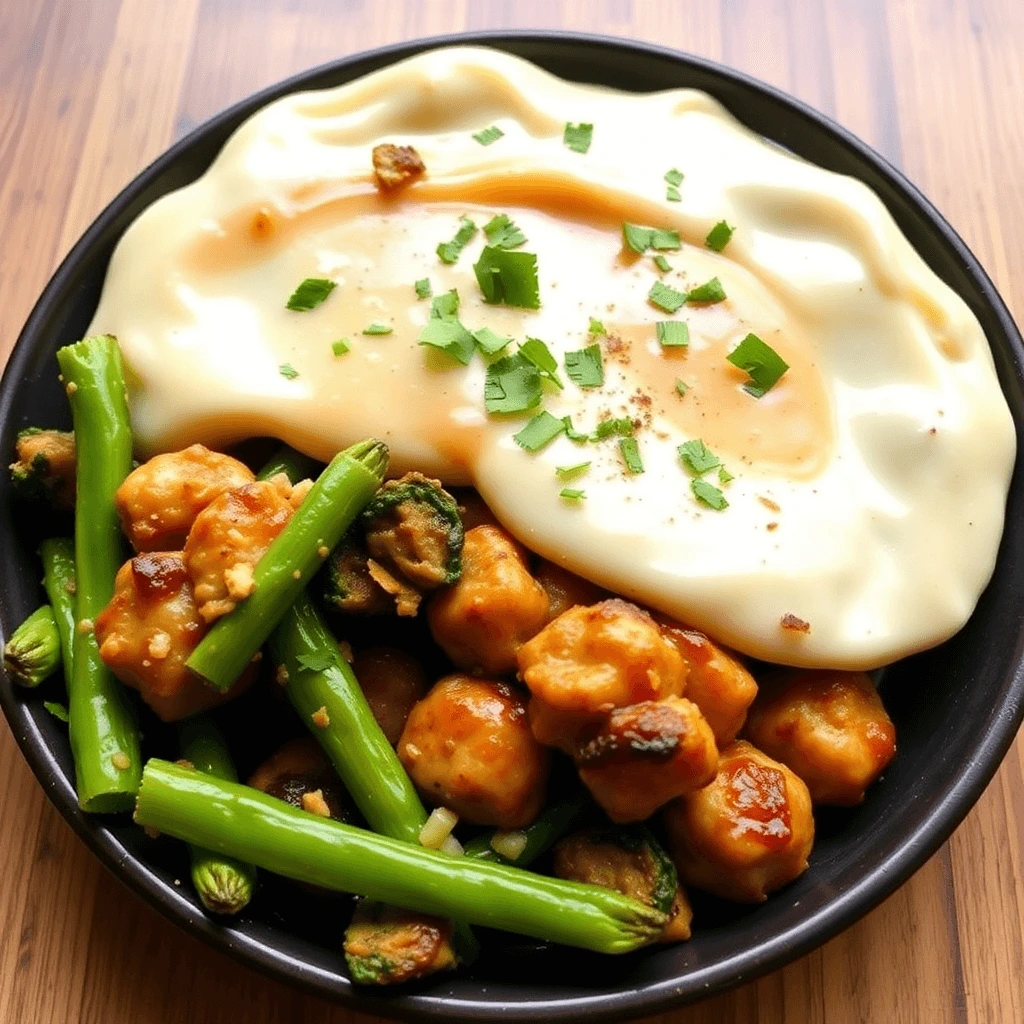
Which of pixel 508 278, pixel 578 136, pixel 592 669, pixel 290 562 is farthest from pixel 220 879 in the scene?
pixel 578 136

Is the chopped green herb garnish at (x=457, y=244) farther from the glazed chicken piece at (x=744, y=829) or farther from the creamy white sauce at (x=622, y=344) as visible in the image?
the glazed chicken piece at (x=744, y=829)

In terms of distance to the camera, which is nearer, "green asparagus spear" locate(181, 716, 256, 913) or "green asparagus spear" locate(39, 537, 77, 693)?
"green asparagus spear" locate(181, 716, 256, 913)

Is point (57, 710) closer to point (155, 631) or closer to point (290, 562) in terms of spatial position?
point (155, 631)

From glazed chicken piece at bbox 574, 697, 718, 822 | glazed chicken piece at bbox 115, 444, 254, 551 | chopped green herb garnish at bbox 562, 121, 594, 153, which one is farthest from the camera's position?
chopped green herb garnish at bbox 562, 121, 594, 153

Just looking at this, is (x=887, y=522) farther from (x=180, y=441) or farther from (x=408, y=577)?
(x=180, y=441)

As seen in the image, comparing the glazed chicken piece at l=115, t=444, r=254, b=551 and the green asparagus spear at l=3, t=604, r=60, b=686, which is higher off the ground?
the glazed chicken piece at l=115, t=444, r=254, b=551

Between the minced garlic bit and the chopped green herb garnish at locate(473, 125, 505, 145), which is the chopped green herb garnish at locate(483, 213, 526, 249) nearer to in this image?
the chopped green herb garnish at locate(473, 125, 505, 145)

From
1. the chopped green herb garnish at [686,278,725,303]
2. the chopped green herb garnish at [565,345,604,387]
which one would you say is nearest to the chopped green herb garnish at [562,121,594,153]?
the chopped green herb garnish at [686,278,725,303]
